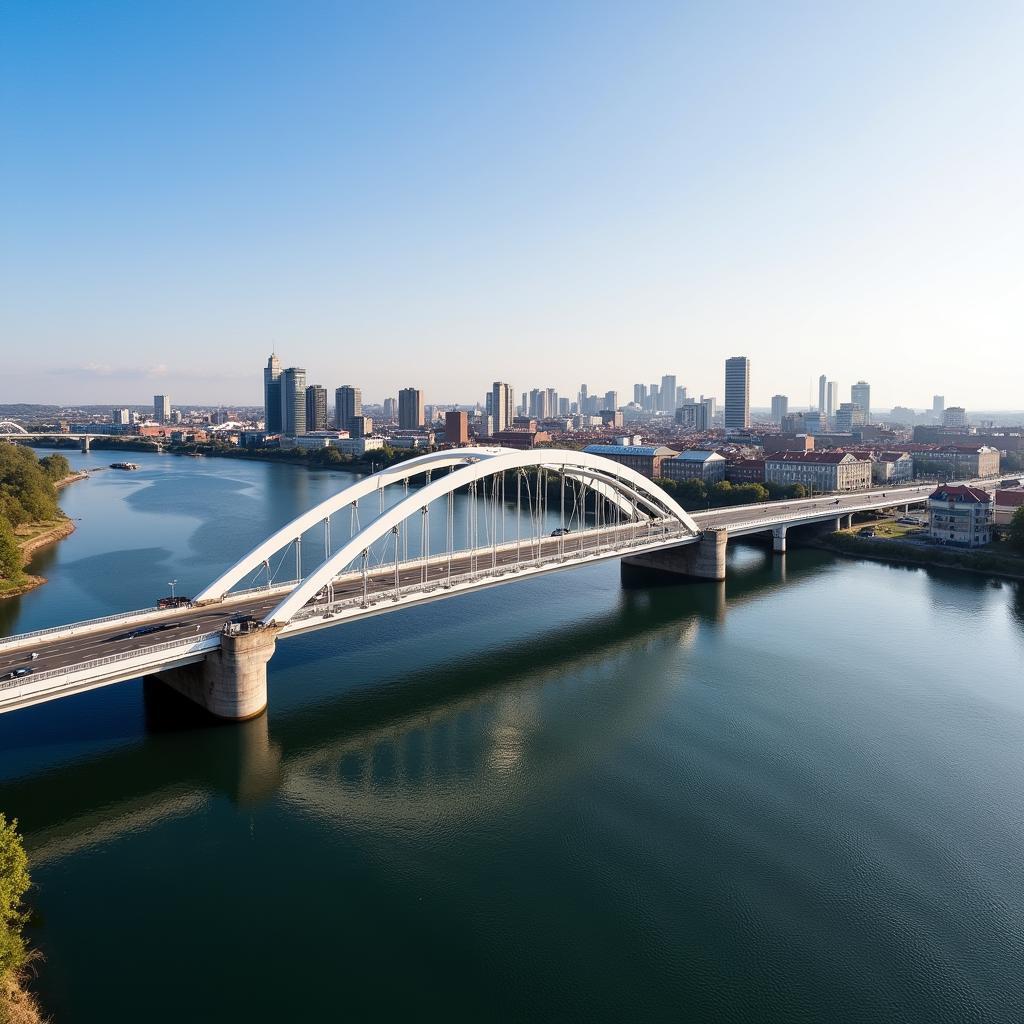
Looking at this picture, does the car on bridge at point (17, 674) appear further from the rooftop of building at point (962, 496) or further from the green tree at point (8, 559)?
the rooftop of building at point (962, 496)

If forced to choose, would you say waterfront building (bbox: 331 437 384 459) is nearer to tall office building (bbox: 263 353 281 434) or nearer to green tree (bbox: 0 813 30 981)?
tall office building (bbox: 263 353 281 434)

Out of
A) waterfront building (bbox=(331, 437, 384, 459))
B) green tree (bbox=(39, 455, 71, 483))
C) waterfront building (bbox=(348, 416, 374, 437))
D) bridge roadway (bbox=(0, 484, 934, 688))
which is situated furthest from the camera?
waterfront building (bbox=(348, 416, 374, 437))

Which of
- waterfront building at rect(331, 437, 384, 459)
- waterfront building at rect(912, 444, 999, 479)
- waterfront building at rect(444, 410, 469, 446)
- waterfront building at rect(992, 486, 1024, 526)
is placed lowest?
waterfront building at rect(992, 486, 1024, 526)

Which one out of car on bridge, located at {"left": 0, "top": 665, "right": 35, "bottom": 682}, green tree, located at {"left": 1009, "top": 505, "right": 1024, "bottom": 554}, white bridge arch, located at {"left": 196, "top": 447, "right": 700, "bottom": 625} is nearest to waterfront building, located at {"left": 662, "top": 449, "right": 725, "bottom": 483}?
green tree, located at {"left": 1009, "top": 505, "right": 1024, "bottom": 554}

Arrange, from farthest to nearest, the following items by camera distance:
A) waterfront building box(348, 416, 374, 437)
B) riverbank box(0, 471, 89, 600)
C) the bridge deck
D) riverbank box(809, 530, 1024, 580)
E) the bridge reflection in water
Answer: waterfront building box(348, 416, 374, 437), riverbank box(809, 530, 1024, 580), riverbank box(0, 471, 89, 600), the bridge deck, the bridge reflection in water

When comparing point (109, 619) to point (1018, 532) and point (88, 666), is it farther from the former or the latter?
point (1018, 532)

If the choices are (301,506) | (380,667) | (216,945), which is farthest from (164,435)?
(216,945)

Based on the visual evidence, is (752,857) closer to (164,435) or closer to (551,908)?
(551,908)
